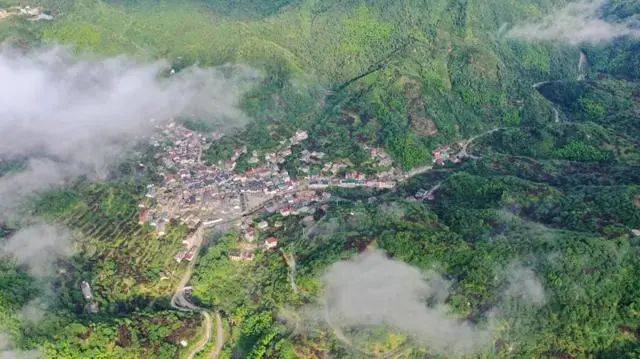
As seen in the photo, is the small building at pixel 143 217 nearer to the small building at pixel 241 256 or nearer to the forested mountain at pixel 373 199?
the forested mountain at pixel 373 199

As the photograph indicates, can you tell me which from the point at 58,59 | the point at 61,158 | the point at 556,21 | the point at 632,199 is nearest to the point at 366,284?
the point at 632,199

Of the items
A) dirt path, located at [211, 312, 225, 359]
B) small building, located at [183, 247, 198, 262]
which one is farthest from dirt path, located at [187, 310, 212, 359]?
small building, located at [183, 247, 198, 262]

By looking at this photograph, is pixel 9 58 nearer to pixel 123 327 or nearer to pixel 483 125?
pixel 123 327

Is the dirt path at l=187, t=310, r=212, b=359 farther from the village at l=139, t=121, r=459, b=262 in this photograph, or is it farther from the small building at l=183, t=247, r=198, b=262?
the small building at l=183, t=247, r=198, b=262

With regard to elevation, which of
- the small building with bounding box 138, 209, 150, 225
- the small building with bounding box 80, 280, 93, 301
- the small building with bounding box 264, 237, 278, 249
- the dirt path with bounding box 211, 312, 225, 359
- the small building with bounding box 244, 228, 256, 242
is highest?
the small building with bounding box 264, 237, 278, 249

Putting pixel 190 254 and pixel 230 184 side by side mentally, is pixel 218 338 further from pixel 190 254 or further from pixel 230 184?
pixel 230 184

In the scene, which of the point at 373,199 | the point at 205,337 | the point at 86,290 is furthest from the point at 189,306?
the point at 373,199
